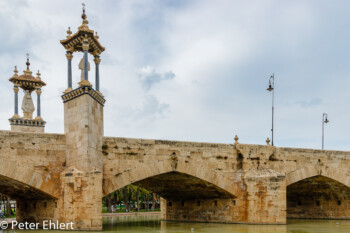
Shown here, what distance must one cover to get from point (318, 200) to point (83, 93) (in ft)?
62.3

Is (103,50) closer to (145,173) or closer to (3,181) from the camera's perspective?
(145,173)

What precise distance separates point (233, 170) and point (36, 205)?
9.64m

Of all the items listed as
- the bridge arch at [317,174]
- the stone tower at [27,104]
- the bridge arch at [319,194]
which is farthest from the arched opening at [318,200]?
the stone tower at [27,104]

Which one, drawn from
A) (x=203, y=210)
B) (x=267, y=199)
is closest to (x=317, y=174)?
(x=267, y=199)

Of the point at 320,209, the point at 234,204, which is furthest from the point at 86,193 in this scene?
the point at 320,209

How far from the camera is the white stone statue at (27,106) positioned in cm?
2498

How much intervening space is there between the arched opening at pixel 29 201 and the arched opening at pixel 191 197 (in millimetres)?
5368

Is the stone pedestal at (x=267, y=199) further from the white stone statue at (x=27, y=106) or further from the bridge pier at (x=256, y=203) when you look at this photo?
the white stone statue at (x=27, y=106)

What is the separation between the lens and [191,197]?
23438mm

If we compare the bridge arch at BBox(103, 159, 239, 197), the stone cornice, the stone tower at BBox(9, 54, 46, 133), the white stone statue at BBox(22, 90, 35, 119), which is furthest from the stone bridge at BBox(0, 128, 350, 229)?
the white stone statue at BBox(22, 90, 35, 119)

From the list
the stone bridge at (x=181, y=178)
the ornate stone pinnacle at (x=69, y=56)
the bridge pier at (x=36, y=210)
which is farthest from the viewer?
the ornate stone pinnacle at (x=69, y=56)

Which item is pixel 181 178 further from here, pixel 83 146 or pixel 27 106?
pixel 27 106

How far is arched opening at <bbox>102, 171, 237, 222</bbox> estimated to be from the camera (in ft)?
66.1

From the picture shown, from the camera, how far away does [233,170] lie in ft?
65.9
